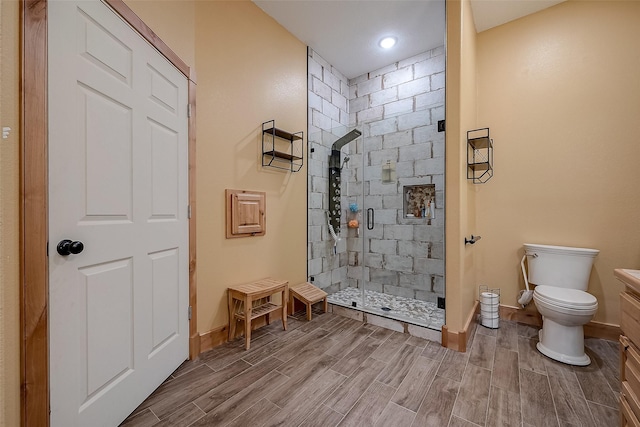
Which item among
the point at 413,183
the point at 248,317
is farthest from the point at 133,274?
the point at 413,183

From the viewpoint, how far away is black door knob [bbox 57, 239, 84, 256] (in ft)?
3.42

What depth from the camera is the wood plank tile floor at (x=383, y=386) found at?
1.37 meters

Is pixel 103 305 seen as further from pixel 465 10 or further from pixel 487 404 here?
pixel 465 10

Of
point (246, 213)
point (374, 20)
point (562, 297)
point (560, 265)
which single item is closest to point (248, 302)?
point (246, 213)

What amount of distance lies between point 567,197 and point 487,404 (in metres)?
2.03

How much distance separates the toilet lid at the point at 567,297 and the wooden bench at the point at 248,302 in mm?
2066

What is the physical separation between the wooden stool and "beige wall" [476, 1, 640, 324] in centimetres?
175

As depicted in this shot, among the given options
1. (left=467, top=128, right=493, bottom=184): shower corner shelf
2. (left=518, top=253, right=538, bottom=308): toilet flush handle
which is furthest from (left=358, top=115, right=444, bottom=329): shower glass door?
(left=518, top=253, right=538, bottom=308): toilet flush handle

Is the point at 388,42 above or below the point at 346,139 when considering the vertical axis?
above

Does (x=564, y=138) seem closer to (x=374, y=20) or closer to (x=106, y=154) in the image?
(x=374, y=20)

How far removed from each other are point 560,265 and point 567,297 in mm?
485

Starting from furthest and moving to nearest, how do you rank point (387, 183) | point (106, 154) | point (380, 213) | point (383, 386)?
point (380, 213) → point (387, 183) → point (383, 386) → point (106, 154)

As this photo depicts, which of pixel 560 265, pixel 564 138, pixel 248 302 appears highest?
pixel 564 138

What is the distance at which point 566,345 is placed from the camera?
1.90 m
